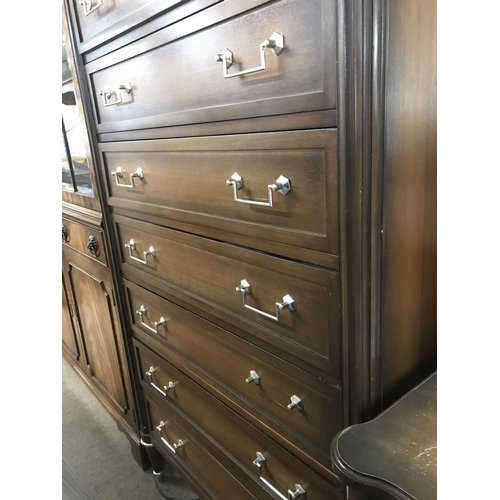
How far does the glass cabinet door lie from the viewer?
1.12 m

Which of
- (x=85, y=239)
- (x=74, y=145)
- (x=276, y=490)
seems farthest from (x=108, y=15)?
(x=276, y=490)

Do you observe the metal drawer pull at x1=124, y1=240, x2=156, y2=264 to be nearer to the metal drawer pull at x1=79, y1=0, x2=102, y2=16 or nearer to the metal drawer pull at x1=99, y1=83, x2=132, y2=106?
the metal drawer pull at x1=99, y1=83, x2=132, y2=106

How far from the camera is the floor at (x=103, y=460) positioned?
4.49 ft

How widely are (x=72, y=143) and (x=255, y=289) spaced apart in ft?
2.78

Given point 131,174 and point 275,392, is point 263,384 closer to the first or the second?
point 275,392

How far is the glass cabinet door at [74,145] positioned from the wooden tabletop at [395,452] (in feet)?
3.08

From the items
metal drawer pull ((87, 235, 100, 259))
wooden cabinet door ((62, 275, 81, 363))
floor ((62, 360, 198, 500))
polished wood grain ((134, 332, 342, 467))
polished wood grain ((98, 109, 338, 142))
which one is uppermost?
polished wood grain ((98, 109, 338, 142))

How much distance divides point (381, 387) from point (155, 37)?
2.44ft

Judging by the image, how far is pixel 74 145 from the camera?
124cm

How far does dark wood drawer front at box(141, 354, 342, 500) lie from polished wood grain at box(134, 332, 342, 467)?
0.05m

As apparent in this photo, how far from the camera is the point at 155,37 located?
0.79m

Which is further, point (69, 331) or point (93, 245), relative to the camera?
point (69, 331)

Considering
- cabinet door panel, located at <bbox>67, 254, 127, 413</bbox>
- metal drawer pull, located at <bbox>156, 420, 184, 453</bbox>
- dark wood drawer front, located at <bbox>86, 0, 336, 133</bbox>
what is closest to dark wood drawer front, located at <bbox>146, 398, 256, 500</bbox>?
metal drawer pull, located at <bbox>156, 420, 184, 453</bbox>
